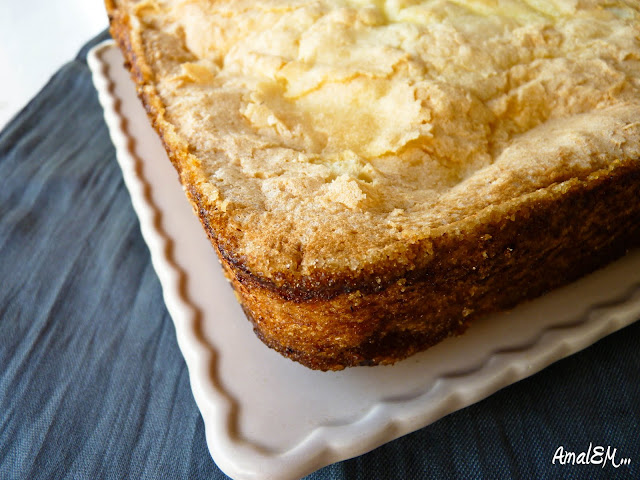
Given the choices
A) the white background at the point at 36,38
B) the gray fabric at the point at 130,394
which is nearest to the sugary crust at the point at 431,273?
the gray fabric at the point at 130,394

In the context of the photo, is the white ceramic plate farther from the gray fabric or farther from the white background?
the white background

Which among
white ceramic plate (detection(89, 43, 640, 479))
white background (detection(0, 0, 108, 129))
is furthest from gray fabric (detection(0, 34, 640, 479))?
white background (detection(0, 0, 108, 129))

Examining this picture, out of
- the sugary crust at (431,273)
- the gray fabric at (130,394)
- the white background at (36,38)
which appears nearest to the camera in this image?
the sugary crust at (431,273)

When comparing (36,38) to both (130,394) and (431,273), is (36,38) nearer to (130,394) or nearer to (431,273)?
(130,394)

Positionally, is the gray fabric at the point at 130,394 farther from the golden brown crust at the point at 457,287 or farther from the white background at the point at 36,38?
the white background at the point at 36,38

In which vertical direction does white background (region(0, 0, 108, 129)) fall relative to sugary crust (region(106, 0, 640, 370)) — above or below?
above

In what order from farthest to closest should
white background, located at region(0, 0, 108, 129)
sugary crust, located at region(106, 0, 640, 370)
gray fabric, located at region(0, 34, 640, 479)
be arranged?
white background, located at region(0, 0, 108, 129)
gray fabric, located at region(0, 34, 640, 479)
sugary crust, located at region(106, 0, 640, 370)

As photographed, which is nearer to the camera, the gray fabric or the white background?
the gray fabric
